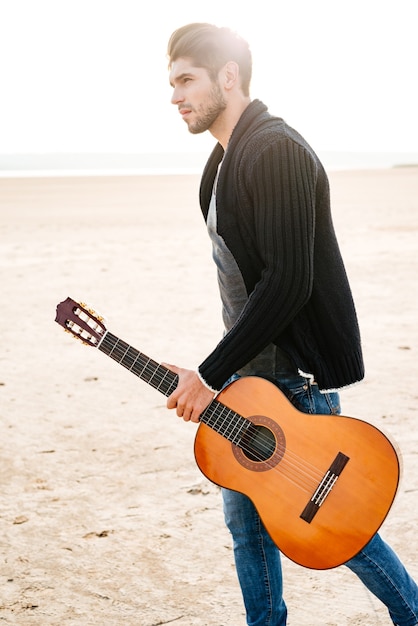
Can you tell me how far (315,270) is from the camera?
9.16 feet

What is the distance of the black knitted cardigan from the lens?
2619mm

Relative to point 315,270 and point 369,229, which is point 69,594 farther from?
point 369,229

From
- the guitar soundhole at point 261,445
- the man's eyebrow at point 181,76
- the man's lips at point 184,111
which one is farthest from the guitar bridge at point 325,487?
the man's eyebrow at point 181,76

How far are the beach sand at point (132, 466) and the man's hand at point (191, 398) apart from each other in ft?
4.02

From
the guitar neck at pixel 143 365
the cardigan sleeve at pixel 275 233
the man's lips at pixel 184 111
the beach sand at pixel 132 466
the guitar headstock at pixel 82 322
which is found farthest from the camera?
the beach sand at pixel 132 466

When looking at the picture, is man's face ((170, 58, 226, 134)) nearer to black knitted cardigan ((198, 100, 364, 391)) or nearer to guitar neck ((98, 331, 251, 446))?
black knitted cardigan ((198, 100, 364, 391))

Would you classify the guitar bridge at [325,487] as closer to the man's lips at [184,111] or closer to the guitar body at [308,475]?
the guitar body at [308,475]

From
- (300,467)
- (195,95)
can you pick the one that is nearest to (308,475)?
(300,467)

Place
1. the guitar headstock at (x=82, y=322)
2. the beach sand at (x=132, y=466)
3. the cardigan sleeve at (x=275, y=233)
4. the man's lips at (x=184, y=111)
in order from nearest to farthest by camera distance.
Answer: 1. the cardigan sleeve at (x=275, y=233)
2. the man's lips at (x=184, y=111)
3. the guitar headstock at (x=82, y=322)
4. the beach sand at (x=132, y=466)

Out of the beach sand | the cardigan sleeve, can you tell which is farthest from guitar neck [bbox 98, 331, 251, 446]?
the beach sand

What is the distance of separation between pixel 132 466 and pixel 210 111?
3.00m

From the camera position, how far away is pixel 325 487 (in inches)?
111

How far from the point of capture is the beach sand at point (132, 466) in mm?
3719

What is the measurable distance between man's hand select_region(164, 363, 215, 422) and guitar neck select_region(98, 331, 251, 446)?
5 centimetres
